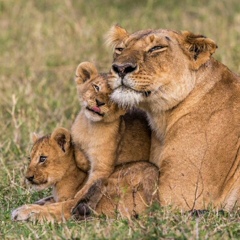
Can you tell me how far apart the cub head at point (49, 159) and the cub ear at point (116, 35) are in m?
0.78

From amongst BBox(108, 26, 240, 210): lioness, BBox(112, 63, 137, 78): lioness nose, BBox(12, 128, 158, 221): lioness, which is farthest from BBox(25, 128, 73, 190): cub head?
BBox(112, 63, 137, 78): lioness nose

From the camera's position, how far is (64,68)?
40.1ft

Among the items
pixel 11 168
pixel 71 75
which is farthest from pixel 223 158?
pixel 71 75

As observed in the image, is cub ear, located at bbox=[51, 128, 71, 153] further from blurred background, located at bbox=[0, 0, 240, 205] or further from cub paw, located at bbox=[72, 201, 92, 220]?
blurred background, located at bbox=[0, 0, 240, 205]

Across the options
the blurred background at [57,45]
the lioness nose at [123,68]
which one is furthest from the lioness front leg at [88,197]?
the blurred background at [57,45]

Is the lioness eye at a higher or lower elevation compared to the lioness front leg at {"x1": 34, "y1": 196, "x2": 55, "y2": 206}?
higher

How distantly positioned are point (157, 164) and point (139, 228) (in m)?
0.92

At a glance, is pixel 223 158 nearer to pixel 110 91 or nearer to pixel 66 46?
pixel 110 91

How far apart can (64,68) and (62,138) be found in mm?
4985

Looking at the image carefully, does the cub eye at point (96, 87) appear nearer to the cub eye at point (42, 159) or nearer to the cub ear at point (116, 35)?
the cub ear at point (116, 35)

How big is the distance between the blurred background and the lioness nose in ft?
6.55

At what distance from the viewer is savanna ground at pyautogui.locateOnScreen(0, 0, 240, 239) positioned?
6215mm

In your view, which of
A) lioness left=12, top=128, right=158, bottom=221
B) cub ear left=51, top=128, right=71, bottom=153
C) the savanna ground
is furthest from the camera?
cub ear left=51, top=128, right=71, bottom=153

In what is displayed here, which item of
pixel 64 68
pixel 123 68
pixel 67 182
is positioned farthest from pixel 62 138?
pixel 64 68
